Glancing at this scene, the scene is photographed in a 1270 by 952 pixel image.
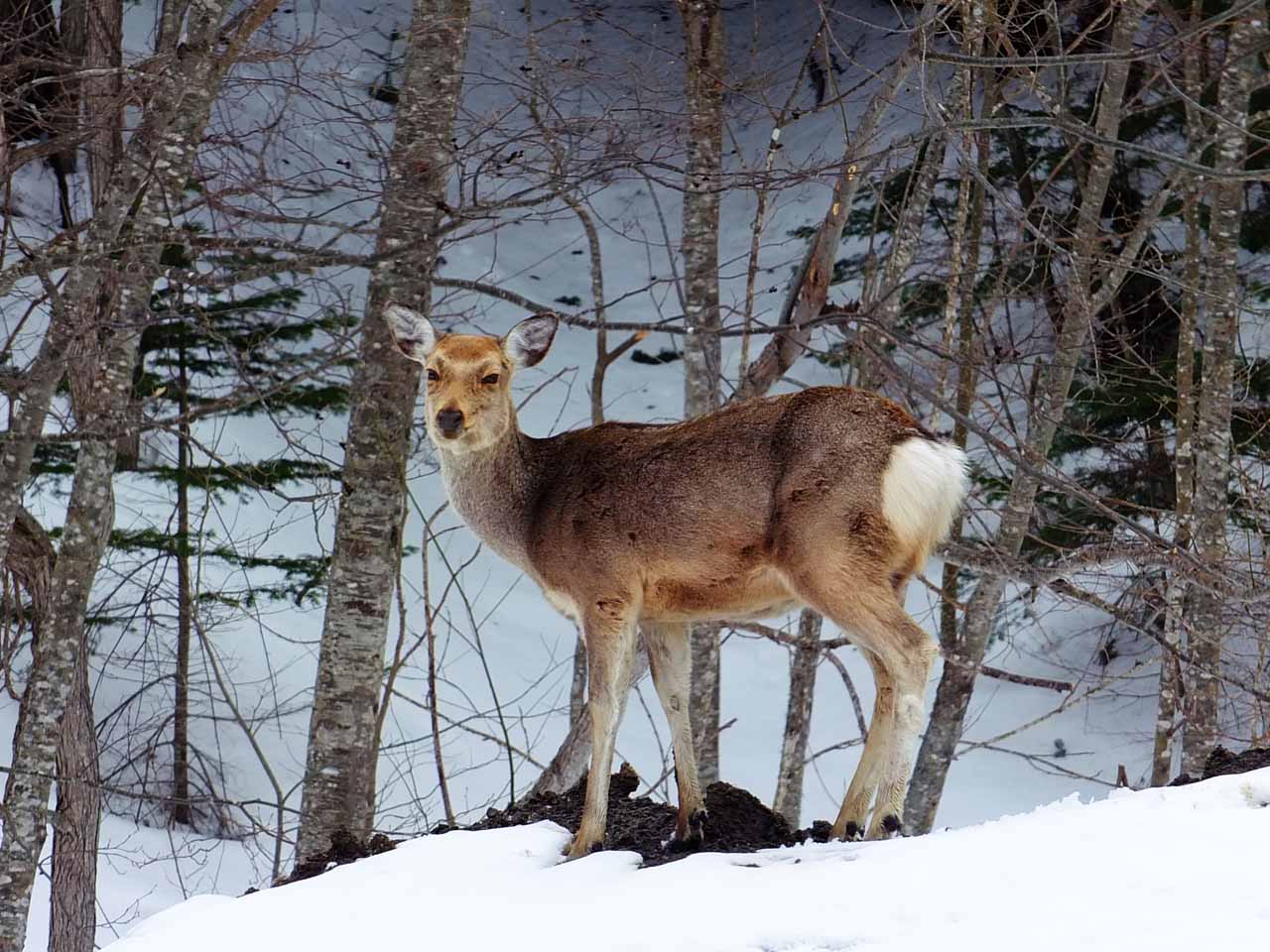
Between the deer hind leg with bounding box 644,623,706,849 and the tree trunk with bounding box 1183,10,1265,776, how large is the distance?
4.41 meters

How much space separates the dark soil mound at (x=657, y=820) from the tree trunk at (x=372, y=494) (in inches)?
44.8

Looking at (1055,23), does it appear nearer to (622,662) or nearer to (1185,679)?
(622,662)

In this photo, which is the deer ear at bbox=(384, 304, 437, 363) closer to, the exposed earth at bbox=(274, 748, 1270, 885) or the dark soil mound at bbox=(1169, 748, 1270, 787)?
the exposed earth at bbox=(274, 748, 1270, 885)

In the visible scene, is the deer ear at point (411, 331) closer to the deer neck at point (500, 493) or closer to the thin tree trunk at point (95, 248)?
the deer neck at point (500, 493)

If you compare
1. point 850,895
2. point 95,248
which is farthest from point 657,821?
point 95,248

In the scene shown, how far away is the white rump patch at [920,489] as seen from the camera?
563 centimetres

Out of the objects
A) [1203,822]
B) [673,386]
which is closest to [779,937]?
[1203,822]

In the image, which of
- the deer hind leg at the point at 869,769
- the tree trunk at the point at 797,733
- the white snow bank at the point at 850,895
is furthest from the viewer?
the tree trunk at the point at 797,733

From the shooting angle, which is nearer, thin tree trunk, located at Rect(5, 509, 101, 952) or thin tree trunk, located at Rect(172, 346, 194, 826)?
thin tree trunk, located at Rect(5, 509, 101, 952)

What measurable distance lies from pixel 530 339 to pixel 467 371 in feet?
1.46

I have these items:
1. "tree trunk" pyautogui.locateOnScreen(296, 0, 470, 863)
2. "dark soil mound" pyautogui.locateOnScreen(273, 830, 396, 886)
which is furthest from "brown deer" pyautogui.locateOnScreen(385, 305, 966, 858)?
"tree trunk" pyautogui.locateOnScreen(296, 0, 470, 863)

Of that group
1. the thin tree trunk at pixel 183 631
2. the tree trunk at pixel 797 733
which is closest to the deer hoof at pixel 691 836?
the tree trunk at pixel 797 733

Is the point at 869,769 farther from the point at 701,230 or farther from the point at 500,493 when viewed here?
the point at 701,230

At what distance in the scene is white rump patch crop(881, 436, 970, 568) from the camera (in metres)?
5.63
